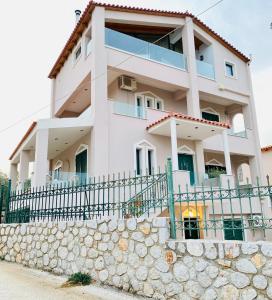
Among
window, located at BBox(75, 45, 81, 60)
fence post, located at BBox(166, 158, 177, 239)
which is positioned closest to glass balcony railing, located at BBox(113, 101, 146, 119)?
window, located at BBox(75, 45, 81, 60)

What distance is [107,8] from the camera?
13188mm

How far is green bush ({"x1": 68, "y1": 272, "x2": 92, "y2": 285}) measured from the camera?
531 cm

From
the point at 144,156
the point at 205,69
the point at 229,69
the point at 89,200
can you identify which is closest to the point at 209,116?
the point at 205,69

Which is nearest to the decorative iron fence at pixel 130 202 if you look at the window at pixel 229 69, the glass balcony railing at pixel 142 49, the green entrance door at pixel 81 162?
the green entrance door at pixel 81 162

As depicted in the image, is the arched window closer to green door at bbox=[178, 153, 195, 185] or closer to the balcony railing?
green door at bbox=[178, 153, 195, 185]

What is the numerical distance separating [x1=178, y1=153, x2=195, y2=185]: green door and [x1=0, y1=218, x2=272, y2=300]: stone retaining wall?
846 cm

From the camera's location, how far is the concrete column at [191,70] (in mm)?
14484

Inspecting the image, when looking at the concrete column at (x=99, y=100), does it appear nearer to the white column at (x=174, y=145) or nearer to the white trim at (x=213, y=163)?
the white column at (x=174, y=145)

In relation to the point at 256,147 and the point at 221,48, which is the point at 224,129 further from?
the point at 221,48

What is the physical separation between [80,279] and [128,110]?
28.2 ft

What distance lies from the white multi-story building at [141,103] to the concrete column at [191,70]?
0.06m

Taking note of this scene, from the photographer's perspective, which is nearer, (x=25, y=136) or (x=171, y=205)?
(x=171, y=205)

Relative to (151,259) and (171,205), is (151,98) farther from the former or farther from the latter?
(151,259)

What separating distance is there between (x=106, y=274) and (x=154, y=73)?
35.1 feet
